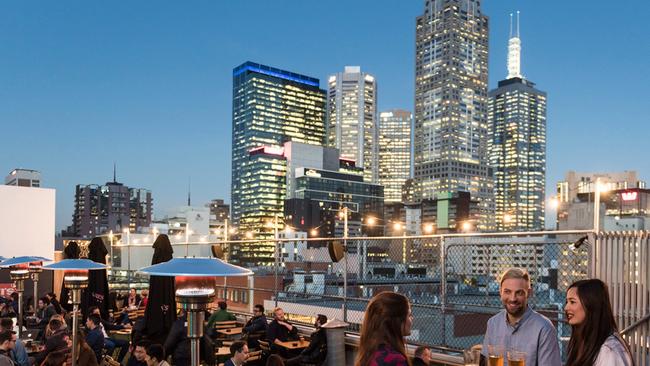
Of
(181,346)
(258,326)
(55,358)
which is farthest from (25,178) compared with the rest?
(55,358)

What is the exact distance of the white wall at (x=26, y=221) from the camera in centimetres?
2373

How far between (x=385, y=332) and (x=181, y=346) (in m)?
6.67

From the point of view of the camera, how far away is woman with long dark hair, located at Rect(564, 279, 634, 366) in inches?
118

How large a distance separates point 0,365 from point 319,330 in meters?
4.79

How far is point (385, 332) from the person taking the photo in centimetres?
305

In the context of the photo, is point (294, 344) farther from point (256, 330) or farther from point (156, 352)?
point (156, 352)

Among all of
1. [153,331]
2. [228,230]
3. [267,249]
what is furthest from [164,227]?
[153,331]

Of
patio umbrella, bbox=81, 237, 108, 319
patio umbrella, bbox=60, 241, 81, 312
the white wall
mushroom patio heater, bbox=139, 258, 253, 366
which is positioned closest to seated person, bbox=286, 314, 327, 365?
mushroom patio heater, bbox=139, 258, 253, 366

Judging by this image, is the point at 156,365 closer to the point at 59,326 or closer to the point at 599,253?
the point at 59,326

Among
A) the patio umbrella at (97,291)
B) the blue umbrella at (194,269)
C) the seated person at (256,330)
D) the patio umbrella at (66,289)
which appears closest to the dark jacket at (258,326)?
the seated person at (256,330)

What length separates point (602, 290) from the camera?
10.4 feet

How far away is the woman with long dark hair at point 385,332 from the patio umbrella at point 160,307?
7.81m

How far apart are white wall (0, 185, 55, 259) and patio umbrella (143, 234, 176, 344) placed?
16.5 metres

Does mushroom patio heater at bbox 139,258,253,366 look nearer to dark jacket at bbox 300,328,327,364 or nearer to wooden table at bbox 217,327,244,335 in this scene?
dark jacket at bbox 300,328,327,364
